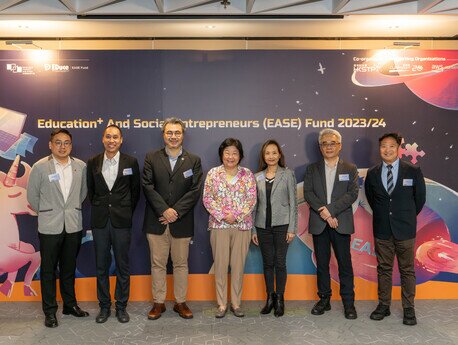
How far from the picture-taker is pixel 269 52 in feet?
14.6

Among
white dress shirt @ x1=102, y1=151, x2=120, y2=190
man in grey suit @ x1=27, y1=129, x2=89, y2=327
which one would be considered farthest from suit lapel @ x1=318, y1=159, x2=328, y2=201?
man in grey suit @ x1=27, y1=129, x2=89, y2=327

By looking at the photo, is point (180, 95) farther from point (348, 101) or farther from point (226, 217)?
point (348, 101)

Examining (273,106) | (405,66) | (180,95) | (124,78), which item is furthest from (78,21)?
(405,66)

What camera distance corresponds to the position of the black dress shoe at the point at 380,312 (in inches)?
→ 155

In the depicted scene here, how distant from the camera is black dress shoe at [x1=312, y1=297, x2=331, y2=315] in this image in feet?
13.3

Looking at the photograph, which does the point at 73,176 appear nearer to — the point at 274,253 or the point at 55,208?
the point at 55,208

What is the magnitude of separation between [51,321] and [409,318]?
3333mm

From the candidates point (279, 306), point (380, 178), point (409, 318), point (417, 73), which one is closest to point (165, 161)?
point (279, 306)

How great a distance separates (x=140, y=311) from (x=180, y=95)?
230cm

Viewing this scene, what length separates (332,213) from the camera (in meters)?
3.95

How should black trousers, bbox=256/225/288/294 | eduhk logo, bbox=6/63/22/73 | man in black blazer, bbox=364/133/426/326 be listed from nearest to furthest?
man in black blazer, bbox=364/133/426/326 < black trousers, bbox=256/225/288/294 < eduhk logo, bbox=6/63/22/73

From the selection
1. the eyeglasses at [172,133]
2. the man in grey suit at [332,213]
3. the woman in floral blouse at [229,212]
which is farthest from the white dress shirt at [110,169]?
the man in grey suit at [332,213]

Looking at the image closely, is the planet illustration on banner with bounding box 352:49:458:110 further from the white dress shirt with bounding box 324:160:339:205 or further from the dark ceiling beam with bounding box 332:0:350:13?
the white dress shirt with bounding box 324:160:339:205

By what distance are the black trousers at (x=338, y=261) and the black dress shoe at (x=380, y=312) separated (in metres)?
0.23
